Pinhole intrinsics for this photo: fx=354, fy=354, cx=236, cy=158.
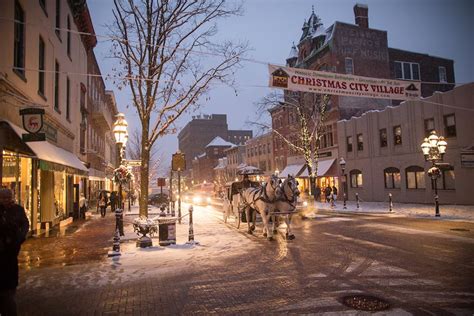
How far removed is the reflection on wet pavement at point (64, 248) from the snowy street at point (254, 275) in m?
0.04

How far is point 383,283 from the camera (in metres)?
6.71

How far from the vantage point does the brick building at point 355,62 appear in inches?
1553

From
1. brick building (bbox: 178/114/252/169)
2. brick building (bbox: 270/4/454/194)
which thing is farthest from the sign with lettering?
brick building (bbox: 178/114/252/169)

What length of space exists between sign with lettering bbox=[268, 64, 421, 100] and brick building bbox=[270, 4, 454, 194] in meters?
23.4

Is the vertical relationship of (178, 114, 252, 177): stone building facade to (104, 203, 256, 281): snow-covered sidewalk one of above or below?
above

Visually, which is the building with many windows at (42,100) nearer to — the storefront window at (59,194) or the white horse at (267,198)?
the storefront window at (59,194)

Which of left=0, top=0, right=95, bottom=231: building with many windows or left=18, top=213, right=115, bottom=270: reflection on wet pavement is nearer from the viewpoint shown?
left=18, top=213, right=115, bottom=270: reflection on wet pavement

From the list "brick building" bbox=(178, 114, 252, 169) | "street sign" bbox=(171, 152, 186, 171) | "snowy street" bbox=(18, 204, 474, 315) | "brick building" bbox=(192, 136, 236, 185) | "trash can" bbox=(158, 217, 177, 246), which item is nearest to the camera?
"snowy street" bbox=(18, 204, 474, 315)

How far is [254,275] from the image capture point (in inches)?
300

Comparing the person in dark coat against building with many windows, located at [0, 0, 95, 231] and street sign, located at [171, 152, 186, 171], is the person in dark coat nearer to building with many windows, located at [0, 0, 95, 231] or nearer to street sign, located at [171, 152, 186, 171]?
building with many windows, located at [0, 0, 95, 231]

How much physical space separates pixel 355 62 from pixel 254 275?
3747 cm

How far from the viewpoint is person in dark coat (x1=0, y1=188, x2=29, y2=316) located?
14.1 feet

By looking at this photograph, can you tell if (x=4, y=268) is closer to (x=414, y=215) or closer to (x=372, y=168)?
(x=414, y=215)

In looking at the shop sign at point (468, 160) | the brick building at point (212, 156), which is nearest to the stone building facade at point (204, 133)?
the brick building at point (212, 156)
